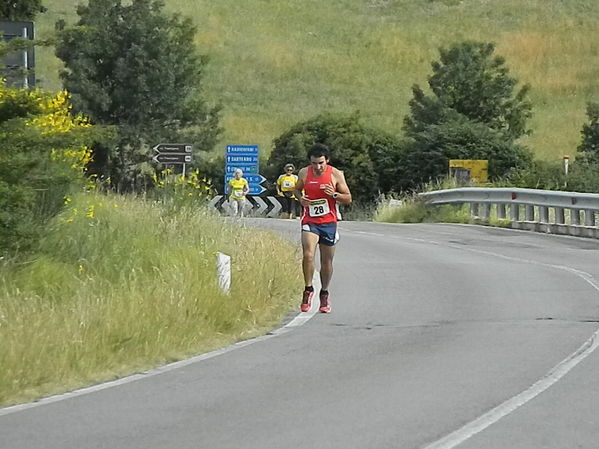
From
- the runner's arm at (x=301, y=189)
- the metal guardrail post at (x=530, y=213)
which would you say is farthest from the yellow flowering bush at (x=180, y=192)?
the metal guardrail post at (x=530, y=213)

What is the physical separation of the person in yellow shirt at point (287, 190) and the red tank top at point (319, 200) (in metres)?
10.5

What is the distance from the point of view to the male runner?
16109 mm

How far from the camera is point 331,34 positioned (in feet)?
311

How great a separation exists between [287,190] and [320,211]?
55.2 ft

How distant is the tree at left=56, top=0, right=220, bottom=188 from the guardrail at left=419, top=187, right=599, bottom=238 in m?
16.6

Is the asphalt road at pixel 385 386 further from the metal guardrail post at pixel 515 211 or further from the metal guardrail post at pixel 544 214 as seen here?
the metal guardrail post at pixel 515 211

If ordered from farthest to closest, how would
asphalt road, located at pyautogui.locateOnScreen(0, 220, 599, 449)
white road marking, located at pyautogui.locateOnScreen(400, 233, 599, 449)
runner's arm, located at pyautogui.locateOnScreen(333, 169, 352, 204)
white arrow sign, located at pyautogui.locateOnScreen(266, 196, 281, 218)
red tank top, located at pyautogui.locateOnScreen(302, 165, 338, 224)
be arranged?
white arrow sign, located at pyautogui.locateOnScreen(266, 196, 281, 218)
red tank top, located at pyautogui.locateOnScreen(302, 165, 338, 224)
runner's arm, located at pyautogui.locateOnScreen(333, 169, 352, 204)
asphalt road, located at pyautogui.locateOnScreen(0, 220, 599, 449)
white road marking, located at pyautogui.locateOnScreen(400, 233, 599, 449)

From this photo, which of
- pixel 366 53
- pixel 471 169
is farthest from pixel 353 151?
pixel 366 53

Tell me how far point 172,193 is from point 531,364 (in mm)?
9798

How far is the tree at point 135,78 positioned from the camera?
49375 millimetres

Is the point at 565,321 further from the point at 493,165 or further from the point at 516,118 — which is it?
the point at 516,118

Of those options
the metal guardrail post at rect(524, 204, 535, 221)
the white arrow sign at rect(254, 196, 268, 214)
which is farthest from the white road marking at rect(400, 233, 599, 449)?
the white arrow sign at rect(254, 196, 268, 214)

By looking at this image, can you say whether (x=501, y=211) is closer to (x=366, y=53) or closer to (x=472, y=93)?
(x=472, y=93)

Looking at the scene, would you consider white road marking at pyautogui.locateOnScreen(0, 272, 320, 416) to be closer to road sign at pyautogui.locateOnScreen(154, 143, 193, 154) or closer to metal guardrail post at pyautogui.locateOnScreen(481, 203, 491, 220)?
road sign at pyautogui.locateOnScreen(154, 143, 193, 154)
